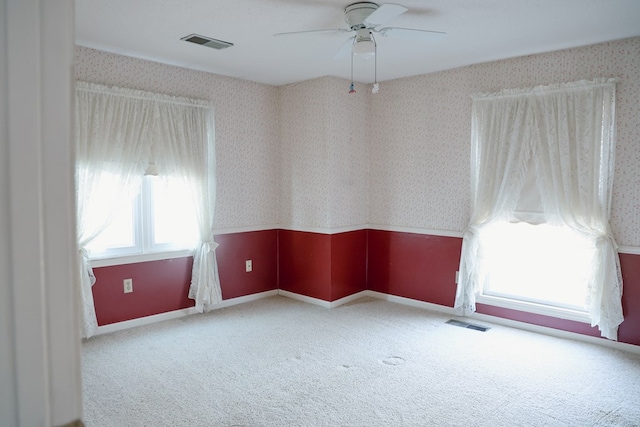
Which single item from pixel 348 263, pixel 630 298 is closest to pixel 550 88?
pixel 630 298

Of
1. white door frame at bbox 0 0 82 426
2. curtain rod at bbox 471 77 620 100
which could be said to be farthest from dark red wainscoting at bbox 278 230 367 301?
white door frame at bbox 0 0 82 426

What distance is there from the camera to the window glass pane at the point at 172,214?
4.30 m

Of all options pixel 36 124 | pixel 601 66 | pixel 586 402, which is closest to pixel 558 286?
pixel 586 402

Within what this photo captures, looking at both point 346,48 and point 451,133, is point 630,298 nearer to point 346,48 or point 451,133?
point 451,133

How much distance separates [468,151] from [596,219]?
50.7 inches

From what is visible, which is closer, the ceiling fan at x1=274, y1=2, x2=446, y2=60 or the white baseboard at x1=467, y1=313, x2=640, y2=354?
the ceiling fan at x1=274, y1=2, x2=446, y2=60

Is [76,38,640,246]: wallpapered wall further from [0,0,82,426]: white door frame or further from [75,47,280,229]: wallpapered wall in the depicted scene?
[0,0,82,426]: white door frame

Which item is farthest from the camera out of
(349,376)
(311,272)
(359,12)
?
(311,272)

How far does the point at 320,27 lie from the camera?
3279mm

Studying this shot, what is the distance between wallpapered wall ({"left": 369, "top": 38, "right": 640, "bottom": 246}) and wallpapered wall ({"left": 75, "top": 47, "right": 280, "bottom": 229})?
1210 millimetres

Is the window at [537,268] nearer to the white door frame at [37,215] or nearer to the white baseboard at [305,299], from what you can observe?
the white baseboard at [305,299]

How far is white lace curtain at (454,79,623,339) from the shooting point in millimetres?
3592

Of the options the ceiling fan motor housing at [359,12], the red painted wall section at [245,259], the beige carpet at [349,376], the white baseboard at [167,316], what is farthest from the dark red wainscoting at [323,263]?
the ceiling fan motor housing at [359,12]

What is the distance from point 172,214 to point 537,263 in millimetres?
3518
